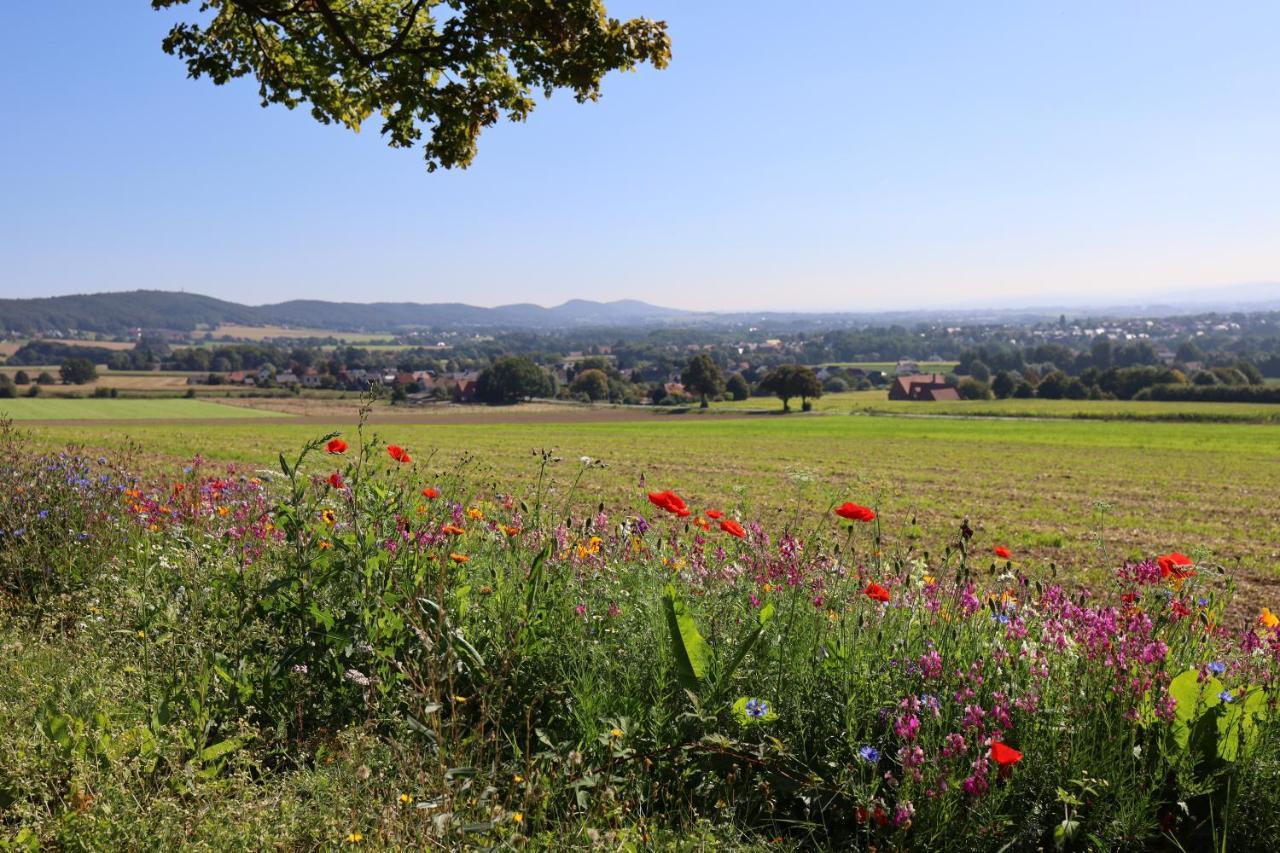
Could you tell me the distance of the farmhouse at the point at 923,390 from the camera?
372 ft

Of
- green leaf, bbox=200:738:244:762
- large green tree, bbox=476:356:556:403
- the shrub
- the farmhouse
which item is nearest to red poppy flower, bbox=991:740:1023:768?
green leaf, bbox=200:738:244:762

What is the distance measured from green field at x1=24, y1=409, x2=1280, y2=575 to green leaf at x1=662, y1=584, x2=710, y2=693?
1.14m

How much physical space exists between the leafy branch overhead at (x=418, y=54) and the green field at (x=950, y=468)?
12.6 ft

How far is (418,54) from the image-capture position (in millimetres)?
8086

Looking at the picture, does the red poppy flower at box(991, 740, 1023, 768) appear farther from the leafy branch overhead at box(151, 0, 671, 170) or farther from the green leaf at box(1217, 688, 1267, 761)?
the leafy branch overhead at box(151, 0, 671, 170)

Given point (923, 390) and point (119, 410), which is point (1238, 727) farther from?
point (923, 390)

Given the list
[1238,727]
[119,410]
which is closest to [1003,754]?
[1238,727]

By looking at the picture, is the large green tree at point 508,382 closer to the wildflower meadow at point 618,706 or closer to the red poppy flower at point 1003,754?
the wildflower meadow at point 618,706

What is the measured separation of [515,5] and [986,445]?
161 ft

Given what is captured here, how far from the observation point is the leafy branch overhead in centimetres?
751

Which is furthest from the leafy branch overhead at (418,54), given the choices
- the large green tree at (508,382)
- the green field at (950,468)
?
the large green tree at (508,382)

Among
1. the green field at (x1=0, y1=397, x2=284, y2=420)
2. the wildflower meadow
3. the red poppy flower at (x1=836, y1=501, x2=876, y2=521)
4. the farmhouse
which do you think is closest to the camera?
the wildflower meadow

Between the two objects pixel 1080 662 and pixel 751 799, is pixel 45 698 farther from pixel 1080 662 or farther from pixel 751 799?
pixel 1080 662

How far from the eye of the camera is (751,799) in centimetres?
345
